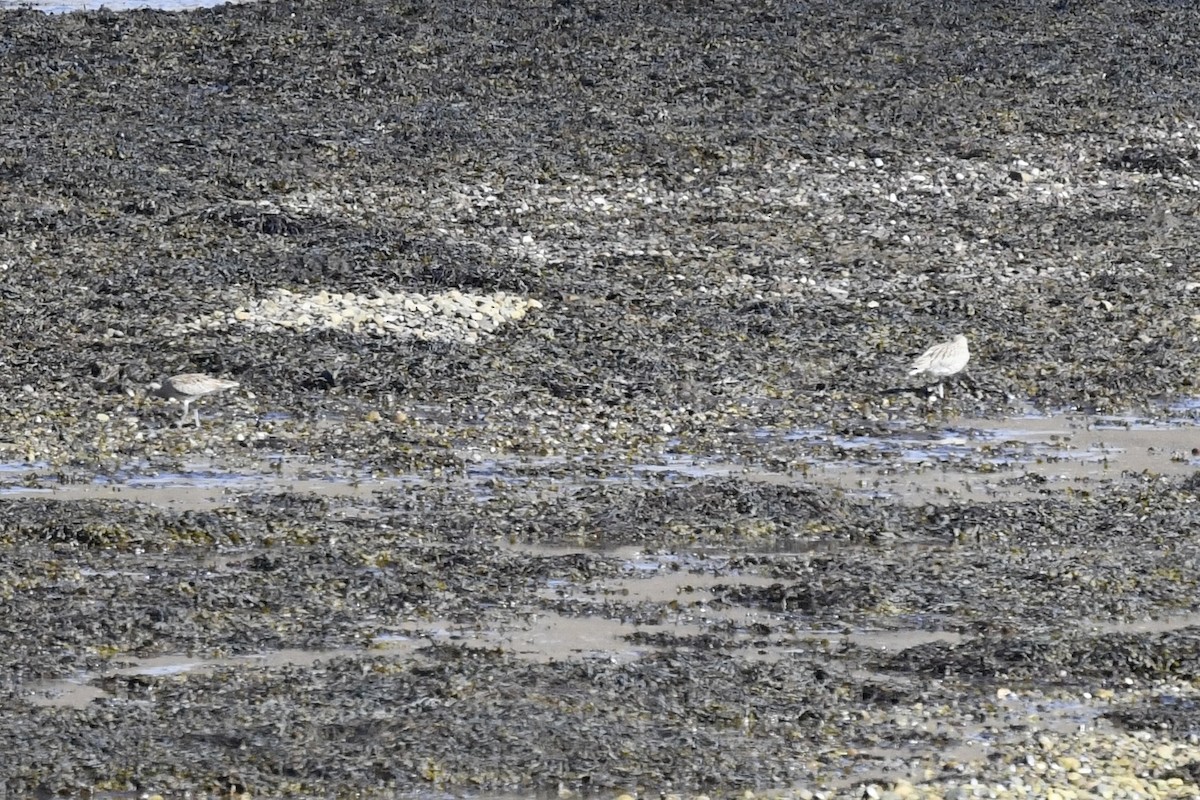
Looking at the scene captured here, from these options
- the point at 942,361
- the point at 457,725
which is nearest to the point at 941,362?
the point at 942,361

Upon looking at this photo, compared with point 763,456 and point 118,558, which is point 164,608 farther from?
point 763,456

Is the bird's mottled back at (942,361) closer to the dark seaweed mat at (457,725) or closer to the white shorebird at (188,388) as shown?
the white shorebird at (188,388)

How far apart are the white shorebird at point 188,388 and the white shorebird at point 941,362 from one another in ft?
11.9

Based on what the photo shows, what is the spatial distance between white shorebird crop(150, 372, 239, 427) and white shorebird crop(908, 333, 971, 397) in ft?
11.9

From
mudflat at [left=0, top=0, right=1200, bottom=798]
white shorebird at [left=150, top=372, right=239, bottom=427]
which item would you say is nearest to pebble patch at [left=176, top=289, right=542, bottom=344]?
mudflat at [left=0, top=0, right=1200, bottom=798]

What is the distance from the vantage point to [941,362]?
1140cm

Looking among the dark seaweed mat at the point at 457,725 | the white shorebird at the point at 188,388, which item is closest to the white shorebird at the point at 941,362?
the white shorebird at the point at 188,388

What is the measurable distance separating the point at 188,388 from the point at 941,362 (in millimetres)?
3933

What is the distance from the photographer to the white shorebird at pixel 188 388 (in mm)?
10664

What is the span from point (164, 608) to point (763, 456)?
3.49 meters

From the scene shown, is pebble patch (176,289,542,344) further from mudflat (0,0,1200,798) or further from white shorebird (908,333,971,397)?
white shorebird (908,333,971,397)

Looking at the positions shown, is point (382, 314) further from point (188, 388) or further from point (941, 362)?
point (941, 362)

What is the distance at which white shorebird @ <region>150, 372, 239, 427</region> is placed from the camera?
35.0 feet

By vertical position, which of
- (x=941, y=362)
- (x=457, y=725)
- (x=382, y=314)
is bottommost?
(x=941, y=362)
